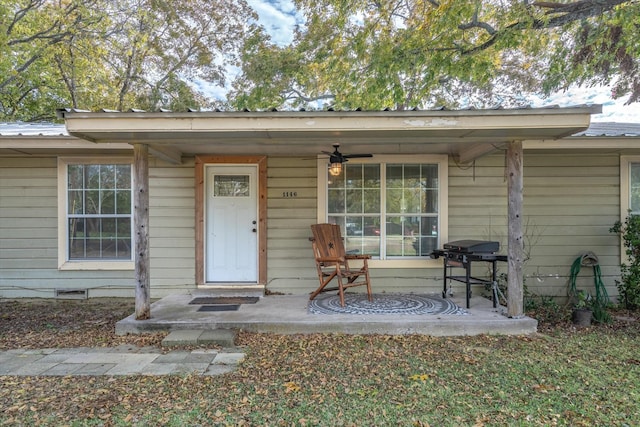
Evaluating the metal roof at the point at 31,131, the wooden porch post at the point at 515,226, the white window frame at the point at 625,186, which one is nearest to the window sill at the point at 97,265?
the metal roof at the point at 31,131

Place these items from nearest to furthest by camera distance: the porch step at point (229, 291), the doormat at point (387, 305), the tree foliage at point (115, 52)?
1. the doormat at point (387, 305)
2. the porch step at point (229, 291)
3. the tree foliage at point (115, 52)

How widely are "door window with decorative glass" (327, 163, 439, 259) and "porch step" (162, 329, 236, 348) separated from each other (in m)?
2.26

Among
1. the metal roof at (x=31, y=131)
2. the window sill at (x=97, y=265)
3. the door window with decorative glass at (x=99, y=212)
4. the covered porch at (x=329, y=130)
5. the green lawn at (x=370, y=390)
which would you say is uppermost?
the metal roof at (x=31, y=131)

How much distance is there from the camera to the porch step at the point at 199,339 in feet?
10.9

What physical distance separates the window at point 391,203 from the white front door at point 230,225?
1.13 metres

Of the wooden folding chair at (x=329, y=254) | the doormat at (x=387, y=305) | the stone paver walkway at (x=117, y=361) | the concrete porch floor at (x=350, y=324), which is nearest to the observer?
the stone paver walkway at (x=117, y=361)

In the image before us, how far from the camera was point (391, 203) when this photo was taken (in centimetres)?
506

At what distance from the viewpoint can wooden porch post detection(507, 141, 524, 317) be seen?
12.1ft

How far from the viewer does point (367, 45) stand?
8383 millimetres

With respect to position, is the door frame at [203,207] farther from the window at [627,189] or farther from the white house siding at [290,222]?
the window at [627,189]

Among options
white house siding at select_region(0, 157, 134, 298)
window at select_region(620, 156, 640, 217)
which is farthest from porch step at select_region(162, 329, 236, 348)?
window at select_region(620, 156, 640, 217)

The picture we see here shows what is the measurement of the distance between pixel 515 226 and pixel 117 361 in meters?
3.96

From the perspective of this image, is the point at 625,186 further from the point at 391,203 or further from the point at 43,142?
the point at 43,142

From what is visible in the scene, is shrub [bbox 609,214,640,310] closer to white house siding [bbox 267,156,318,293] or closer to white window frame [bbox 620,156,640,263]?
white window frame [bbox 620,156,640,263]
